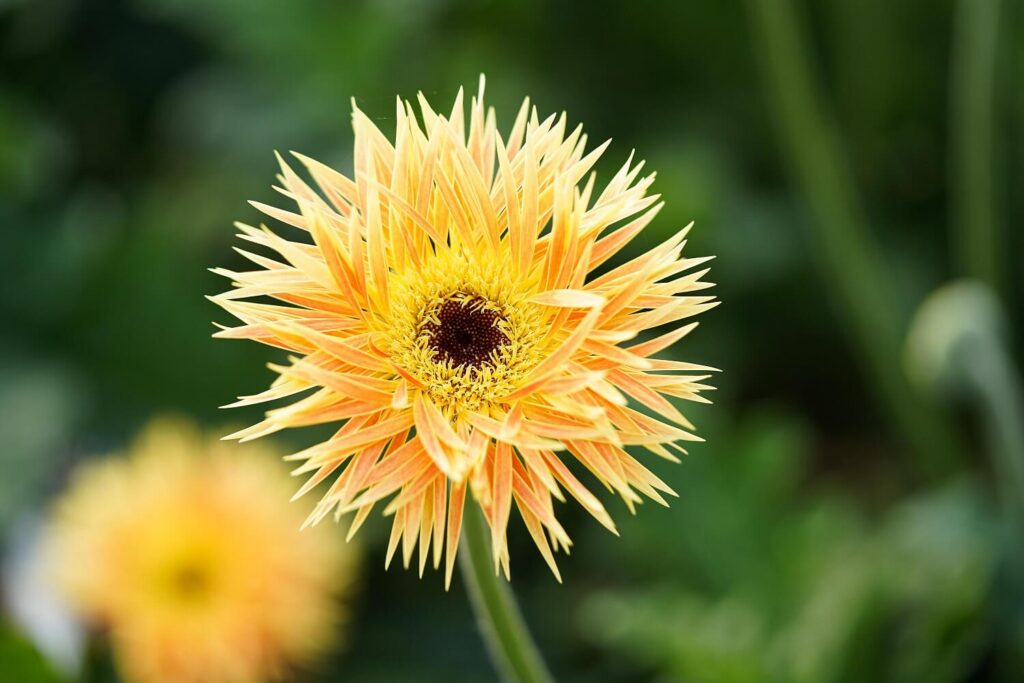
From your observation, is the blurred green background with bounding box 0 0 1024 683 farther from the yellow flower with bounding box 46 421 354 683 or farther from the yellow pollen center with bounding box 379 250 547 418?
the yellow pollen center with bounding box 379 250 547 418

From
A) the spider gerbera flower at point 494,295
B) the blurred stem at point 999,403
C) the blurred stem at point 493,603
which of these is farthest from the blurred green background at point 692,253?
the spider gerbera flower at point 494,295

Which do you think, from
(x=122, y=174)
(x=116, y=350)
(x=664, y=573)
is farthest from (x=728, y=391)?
(x=122, y=174)

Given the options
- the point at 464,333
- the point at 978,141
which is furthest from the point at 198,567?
the point at 978,141

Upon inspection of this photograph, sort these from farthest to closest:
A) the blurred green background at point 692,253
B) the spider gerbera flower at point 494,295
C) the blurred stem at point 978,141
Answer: the blurred stem at point 978,141 < the blurred green background at point 692,253 < the spider gerbera flower at point 494,295

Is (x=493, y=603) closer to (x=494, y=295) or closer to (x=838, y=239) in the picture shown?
(x=494, y=295)

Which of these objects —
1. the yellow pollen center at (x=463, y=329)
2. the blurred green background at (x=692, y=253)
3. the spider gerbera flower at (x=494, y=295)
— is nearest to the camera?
the spider gerbera flower at (x=494, y=295)

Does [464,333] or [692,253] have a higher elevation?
[692,253]

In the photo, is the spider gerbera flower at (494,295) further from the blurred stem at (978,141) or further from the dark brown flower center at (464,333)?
the blurred stem at (978,141)

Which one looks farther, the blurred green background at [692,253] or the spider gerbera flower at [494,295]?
the blurred green background at [692,253]
